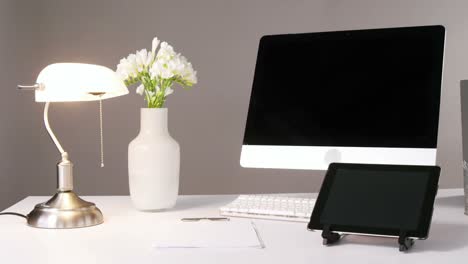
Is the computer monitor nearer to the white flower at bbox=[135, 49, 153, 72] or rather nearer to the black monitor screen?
the black monitor screen

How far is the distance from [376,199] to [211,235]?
33 cm

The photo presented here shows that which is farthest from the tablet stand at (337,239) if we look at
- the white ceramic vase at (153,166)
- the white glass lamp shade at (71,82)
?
the white glass lamp shade at (71,82)

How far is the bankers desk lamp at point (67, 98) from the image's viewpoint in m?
1.29

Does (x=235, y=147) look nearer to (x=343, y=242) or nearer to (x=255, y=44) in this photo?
(x=255, y=44)

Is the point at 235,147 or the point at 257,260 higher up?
the point at 257,260

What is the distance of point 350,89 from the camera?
1.50m

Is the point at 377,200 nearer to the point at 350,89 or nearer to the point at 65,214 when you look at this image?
the point at 350,89

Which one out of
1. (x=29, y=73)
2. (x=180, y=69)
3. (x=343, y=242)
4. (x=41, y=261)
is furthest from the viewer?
(x=29, y=73)

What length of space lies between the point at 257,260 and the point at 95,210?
1.52ft

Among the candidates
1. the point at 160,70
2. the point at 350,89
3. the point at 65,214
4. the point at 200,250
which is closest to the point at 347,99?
the point at 350,89

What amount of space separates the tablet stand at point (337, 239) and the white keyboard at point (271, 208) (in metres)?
0.20

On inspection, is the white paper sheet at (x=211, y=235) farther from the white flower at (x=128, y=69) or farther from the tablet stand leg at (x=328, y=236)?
the white flower at (x=128, y=69)

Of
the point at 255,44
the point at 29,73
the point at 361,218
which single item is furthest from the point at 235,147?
the point at 361,218

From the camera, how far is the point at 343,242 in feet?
3.74
